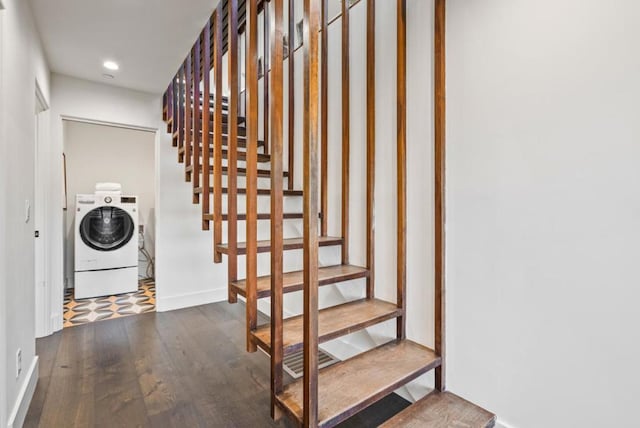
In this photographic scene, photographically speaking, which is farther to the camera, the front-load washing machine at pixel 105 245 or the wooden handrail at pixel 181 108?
the front-load washing machine at pixel 105 245

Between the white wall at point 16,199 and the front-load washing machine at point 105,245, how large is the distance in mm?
2304

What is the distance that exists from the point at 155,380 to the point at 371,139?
7.13 ft

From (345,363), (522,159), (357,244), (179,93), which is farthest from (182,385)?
(179,93)

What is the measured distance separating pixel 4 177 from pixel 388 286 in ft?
6.92

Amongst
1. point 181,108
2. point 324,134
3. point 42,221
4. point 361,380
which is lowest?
point 361,380

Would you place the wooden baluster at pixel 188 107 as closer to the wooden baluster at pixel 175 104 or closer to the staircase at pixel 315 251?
the staircase at pixel 315 251

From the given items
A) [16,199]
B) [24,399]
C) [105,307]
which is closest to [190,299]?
[105,307]

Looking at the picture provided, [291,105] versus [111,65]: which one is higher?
[111,65]

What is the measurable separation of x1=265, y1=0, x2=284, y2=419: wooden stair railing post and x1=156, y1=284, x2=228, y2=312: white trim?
8.99 feet

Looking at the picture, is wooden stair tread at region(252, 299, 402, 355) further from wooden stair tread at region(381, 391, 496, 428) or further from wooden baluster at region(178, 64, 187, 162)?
wooden baluster at region(178, 64, 187, 162)

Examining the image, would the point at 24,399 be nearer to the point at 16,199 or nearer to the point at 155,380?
the point at 155,380

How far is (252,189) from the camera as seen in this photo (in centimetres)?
164

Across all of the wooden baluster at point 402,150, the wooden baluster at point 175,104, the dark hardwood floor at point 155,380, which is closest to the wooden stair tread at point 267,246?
the wooden baluster at point 402,150

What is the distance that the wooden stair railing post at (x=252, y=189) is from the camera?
1.60 metres
